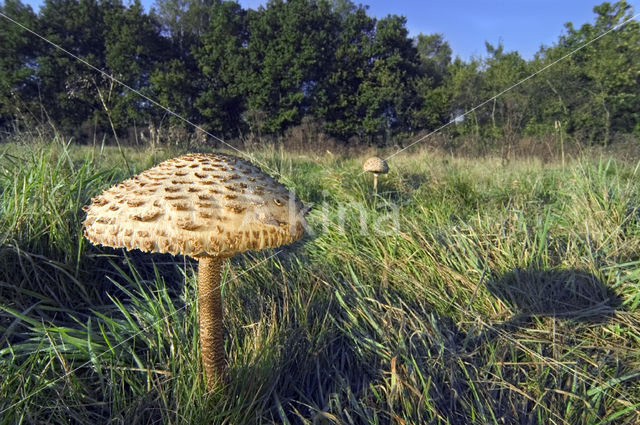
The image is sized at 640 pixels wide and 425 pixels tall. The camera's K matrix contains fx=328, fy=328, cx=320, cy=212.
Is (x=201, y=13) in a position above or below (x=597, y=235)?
above

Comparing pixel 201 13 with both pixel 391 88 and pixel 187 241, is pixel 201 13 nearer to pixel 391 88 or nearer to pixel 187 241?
pixel 391 88

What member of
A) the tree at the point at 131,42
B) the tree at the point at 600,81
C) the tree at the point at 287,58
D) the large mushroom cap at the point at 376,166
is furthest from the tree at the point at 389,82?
the large mushroom cap at the point at 376,166

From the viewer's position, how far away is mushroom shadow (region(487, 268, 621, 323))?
192 centimetres

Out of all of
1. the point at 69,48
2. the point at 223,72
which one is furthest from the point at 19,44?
the point at 223,72

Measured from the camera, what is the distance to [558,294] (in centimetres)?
204

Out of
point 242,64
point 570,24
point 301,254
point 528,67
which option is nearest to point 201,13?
point 242,64

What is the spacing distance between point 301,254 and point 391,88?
1923 cm

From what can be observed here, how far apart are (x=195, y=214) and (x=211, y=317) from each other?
483 mm

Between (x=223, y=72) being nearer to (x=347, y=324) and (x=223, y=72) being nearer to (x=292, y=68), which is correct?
(x=292, y=68)

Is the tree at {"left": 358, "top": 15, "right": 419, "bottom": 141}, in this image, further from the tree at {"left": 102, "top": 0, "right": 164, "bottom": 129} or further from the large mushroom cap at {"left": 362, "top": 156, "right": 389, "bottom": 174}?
Result: the large mushroom cap at {"left": 362, "top": 156, "right": 389, "bottom": 174}

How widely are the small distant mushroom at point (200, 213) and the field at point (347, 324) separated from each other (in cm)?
64

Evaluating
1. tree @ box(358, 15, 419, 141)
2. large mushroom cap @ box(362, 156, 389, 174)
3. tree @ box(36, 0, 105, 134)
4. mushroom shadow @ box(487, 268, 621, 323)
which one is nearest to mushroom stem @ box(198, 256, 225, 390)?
mushroom shadow @ box(487, 268, 621, 323)

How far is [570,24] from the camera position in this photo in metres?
20.4

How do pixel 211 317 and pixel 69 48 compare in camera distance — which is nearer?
pixel 211 317
